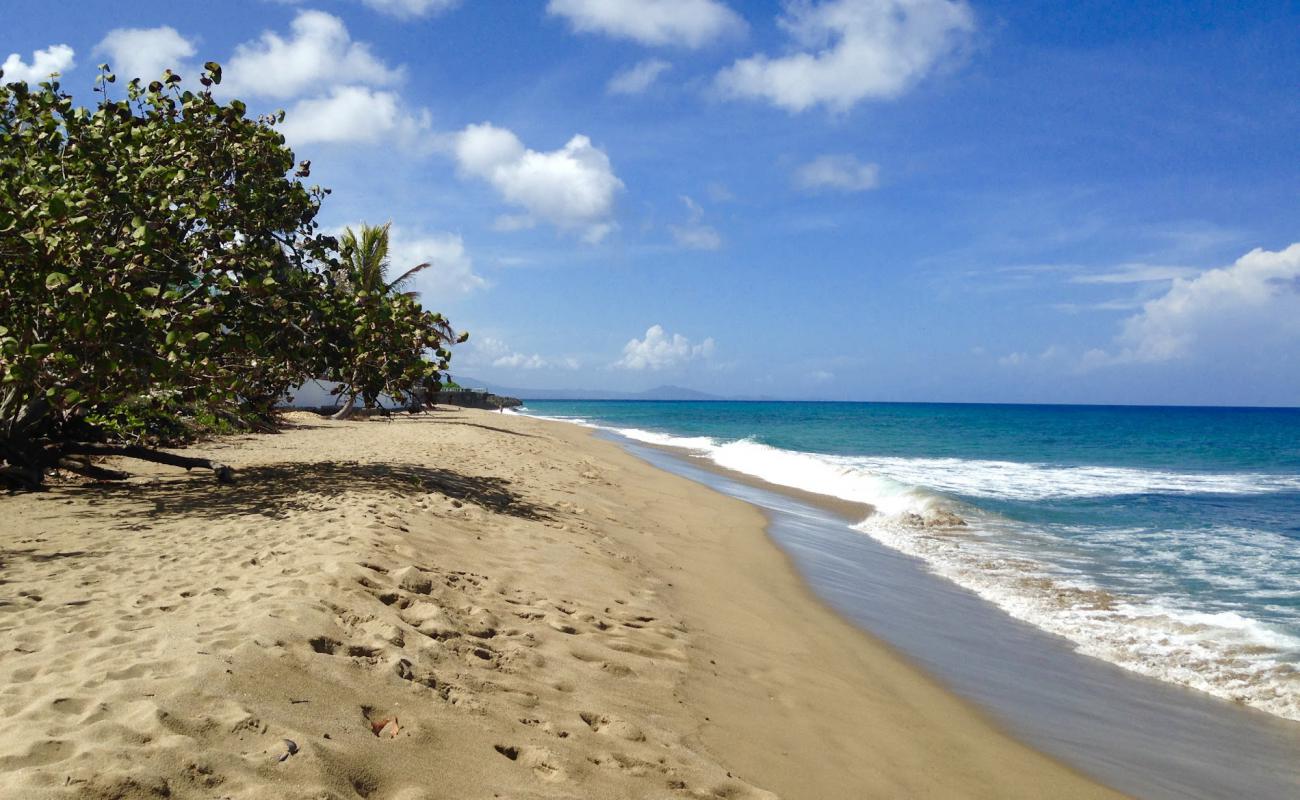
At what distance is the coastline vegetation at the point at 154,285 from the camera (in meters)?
6.93

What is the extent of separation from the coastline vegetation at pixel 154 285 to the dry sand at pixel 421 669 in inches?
49.1

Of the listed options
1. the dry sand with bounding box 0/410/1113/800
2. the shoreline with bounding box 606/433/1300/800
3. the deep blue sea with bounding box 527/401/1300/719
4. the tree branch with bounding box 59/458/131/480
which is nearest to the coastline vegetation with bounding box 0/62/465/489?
the tree branch with bounding box 59/458/131/480

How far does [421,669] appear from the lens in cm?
399

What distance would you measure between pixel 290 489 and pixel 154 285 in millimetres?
2814

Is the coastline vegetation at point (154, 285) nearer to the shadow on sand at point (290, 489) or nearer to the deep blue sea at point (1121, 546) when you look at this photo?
the shadow on sand at point (290, 489)

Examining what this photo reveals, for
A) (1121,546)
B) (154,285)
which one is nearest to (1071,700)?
(1121,546)

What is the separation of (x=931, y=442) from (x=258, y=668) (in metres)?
40.8

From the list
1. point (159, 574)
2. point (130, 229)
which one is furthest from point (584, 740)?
point (130, 229)

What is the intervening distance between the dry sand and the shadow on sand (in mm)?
95

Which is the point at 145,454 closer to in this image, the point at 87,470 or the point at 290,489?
the point at 87,470

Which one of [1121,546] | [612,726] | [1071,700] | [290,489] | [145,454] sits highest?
[145,454]

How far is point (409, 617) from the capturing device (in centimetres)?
473

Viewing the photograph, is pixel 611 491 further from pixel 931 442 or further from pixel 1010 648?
pixel 931 442

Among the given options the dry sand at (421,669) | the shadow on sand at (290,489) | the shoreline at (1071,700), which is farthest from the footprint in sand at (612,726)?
the shadow on sand at (290,489)
